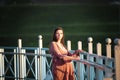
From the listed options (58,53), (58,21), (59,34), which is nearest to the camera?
(58,53)

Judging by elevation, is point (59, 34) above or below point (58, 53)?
above

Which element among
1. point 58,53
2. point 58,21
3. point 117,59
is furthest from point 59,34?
point 58,21

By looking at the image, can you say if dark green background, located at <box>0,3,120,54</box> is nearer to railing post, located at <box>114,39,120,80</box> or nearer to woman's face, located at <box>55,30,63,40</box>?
woman's face, located at <box>55,30,63,40</box>

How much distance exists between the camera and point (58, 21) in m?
11.4

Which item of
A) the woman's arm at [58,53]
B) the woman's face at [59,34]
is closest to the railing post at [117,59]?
the woman's arm at [58,53]

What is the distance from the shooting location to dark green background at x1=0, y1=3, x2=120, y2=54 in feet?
37.0

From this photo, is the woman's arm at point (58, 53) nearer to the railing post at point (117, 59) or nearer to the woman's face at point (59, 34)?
the woman's face at point (59, 34)

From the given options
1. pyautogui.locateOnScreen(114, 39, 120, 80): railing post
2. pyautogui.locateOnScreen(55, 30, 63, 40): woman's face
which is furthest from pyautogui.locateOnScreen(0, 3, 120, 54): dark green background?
pyautogui.locateOnScreen(114, 39, 120, 80): railing post

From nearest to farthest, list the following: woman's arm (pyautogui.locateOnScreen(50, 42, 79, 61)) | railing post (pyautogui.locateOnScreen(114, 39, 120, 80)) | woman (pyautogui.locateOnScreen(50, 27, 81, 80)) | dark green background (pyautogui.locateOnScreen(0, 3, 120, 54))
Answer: railing post (pyautogui.locateOnScreen(114, 39, 120, 80))
woman's arm (pyautogui.locateOnScreen(50, 42, 79, 61))
woman (pyautogui.locateOnScreen(50, 27, 81, 80))
dark green background (pyautogui.locateOnScreen(0, 3, 120, 54))

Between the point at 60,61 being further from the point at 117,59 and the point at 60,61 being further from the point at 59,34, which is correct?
the point at 117,59

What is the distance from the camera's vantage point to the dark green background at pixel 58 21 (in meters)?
11.3

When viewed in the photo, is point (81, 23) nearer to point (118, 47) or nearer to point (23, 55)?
point (23, 55)

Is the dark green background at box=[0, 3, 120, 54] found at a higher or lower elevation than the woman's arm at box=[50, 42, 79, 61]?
higher

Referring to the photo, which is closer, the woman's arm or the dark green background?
the woman's arm
